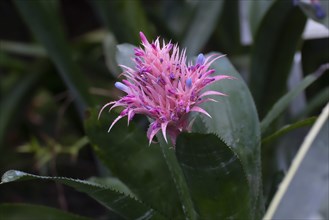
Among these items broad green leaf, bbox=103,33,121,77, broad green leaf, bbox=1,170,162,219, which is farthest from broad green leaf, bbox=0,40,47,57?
broad green leaf, bbox=1,170,162,219

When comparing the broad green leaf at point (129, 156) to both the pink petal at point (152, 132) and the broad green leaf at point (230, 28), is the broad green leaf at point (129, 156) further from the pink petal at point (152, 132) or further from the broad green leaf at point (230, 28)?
the broad green leaf at point (230, 28)

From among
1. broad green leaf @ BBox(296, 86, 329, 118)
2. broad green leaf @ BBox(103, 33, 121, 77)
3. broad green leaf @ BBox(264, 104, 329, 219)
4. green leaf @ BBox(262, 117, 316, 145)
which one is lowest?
broad green leaf @ BBox(296, 86, 329, 118)

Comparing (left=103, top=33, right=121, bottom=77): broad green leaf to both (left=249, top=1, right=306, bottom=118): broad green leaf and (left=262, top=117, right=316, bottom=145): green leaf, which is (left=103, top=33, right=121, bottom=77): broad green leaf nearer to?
(left=249, top=1, right=306, bottom=118): broad green leaf

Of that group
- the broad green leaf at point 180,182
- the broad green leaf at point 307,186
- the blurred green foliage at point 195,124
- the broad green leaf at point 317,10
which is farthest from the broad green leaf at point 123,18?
the broad green leaf at point 307,186

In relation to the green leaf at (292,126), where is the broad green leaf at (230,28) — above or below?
above

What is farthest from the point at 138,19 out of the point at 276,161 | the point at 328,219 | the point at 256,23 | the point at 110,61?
the point at 328,219

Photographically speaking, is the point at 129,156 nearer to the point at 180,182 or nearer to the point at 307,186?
the point at 180,182
